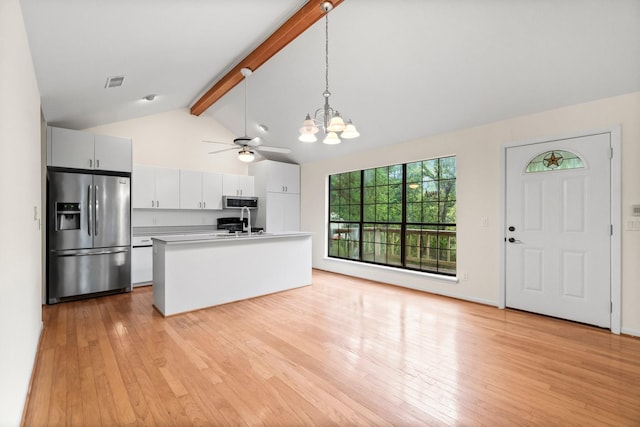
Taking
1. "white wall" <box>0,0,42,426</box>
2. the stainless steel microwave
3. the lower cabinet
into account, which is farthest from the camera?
the stainless steel microwave

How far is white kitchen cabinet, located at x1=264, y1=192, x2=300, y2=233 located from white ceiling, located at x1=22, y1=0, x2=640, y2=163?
2.48m

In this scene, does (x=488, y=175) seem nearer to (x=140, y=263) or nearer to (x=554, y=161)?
(x=554, y=161)

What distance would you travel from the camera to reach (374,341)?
9.47ft

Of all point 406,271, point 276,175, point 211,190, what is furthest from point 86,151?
point 406,271

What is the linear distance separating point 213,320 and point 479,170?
3.96 m

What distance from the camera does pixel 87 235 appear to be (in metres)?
4.21

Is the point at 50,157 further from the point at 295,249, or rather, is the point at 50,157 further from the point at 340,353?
the point at 340,353

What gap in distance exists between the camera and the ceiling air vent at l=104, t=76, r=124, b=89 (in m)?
3.33

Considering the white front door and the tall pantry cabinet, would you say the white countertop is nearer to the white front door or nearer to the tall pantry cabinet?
the tall pantry cabinet

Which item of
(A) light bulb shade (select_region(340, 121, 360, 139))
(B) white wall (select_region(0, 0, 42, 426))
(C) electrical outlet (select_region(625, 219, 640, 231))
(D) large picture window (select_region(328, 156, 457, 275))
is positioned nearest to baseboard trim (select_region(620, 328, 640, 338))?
(C) electrical outlet (select_region(625, 219, 640, 231))

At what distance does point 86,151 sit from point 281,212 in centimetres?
354

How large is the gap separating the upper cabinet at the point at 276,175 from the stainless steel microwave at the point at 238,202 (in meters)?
0.39

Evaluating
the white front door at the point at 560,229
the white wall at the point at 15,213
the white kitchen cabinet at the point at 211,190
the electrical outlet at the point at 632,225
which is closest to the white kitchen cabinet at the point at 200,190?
the white kitchen cabinet at the point at 211,190

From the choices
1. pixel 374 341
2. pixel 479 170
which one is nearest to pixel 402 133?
pixel 479 170
